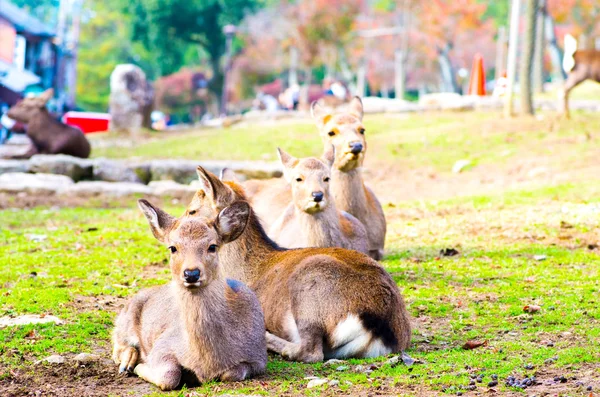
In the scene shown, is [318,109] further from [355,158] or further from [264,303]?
[264,303]

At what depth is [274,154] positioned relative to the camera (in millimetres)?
20578

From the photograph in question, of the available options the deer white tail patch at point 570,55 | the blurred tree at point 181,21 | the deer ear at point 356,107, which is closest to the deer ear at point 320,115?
the deer ear at point 356,107

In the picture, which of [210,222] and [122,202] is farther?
[122,202]

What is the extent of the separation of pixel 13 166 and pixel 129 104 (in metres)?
11.8

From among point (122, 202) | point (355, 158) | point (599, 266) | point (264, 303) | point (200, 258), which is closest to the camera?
point (200, 258)

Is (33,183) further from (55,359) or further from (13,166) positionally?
(55,359)

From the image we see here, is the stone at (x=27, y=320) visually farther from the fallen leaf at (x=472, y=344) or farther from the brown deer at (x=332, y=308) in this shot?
the fallen leaf at (x=472, y=344)

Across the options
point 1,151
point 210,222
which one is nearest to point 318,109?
point 210,222

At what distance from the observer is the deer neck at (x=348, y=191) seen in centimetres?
959

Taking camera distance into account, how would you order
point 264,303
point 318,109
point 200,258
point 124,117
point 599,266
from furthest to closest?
point 124,117 < point 318,109 < point 599,266 < point 264,303 < point 200,258

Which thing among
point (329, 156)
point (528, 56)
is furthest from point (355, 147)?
point (528, 56)

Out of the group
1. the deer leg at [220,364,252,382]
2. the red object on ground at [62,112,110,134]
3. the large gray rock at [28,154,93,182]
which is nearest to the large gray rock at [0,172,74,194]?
the large gray rock at [28,154,93,182]

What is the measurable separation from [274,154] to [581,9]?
41294mm

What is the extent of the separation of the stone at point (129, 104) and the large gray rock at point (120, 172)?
10675 millimetres
